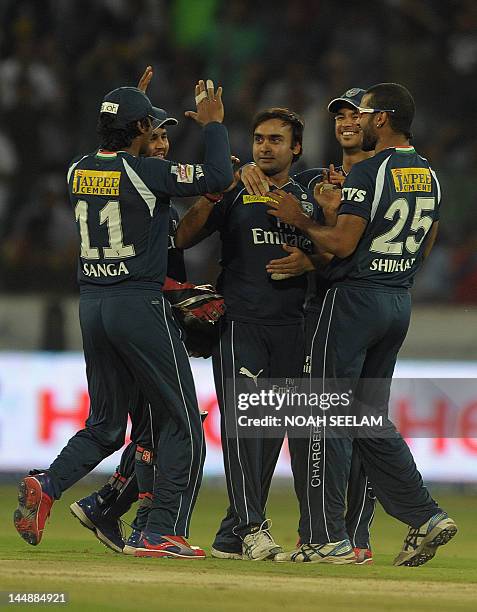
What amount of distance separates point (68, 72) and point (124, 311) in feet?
26.1

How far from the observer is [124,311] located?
6953 millimetres

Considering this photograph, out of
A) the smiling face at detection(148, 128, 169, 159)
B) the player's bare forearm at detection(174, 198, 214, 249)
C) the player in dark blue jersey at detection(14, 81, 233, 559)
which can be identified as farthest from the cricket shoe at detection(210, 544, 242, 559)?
the smiling face at detection(148, 128, 169, 159)

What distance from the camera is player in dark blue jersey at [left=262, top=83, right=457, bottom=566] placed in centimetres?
709

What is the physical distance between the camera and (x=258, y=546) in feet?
23.7

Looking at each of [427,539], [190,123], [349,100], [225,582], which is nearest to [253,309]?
[349,100]

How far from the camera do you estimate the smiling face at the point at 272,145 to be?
24.9ft

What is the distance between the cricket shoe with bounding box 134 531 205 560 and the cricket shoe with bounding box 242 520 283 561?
1.03 ft

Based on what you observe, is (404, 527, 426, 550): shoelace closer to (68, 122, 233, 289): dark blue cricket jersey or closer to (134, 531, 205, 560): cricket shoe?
(134, 531, 205, 560): cricket shoe

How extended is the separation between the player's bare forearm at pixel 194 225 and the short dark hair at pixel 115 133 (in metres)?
0.53

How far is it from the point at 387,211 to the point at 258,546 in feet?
6.07

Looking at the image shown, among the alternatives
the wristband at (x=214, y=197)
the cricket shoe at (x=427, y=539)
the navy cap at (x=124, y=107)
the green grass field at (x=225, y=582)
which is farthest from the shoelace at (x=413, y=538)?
the navy cap at (x=124, y=107)

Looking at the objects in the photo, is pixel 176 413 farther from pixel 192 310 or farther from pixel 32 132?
pixel 32 132

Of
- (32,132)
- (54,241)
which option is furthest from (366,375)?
(32,132)

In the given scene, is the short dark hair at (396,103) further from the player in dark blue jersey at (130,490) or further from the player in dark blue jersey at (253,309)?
the player in dark blue jersey at (130,490)
